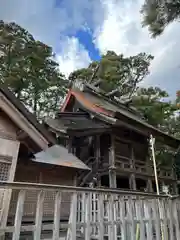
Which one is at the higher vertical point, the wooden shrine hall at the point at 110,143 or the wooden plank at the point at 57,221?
Result: the wooden shrine hall at the point at 110,143

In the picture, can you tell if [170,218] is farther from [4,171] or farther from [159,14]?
[159,14]

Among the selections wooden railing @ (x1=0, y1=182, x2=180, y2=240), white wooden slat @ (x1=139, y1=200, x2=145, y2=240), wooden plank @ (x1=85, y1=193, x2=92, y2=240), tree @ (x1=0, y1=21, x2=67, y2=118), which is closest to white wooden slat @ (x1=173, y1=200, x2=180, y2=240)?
wooden railing @ (x1=0, y1=182, x2=180, y2=240)

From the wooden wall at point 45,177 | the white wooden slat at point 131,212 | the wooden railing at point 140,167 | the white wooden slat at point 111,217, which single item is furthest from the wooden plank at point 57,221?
the wooden railing at point 140,167

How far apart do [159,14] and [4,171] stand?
6979 mm

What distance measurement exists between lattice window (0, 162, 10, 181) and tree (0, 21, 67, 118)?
580 inches

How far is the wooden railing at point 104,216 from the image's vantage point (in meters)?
3.35

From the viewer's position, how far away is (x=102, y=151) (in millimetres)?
14930

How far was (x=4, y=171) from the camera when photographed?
556 centimetres

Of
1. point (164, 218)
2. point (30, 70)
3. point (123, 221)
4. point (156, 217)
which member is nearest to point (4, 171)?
point (123, 221)

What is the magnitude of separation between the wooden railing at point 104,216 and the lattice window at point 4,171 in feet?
4.72

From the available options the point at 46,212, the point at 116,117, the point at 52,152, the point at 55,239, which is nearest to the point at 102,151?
the point at 116,117

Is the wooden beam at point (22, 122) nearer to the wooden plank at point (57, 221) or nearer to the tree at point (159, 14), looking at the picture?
the wooden plank at point (57, 221)

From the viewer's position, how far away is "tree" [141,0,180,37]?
7.41 meters

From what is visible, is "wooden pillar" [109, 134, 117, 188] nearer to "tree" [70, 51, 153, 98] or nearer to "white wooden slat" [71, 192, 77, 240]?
"white wooden slat" [71, 192, 77, 240]
